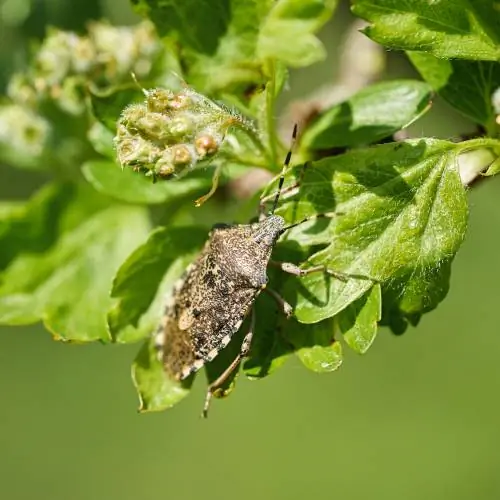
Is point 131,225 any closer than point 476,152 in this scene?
No

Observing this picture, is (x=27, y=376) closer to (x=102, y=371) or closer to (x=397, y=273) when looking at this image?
(x=102, y=371)

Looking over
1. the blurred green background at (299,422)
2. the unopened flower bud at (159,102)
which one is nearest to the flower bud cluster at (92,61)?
the unopened flower bud at (159,102)

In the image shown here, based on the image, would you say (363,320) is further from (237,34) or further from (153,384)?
(237,34)

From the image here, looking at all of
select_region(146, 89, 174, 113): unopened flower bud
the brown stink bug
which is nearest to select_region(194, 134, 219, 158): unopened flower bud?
select_region(146, 89, 174, 113): unopened flower bud

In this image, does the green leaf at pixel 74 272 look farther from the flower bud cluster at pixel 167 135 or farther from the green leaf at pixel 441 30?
the green leaf at pixel 441 30

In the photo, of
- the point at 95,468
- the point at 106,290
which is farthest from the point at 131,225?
the point at 95,468

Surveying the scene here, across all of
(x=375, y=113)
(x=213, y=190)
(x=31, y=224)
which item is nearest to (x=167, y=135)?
(x=213, y=190)
